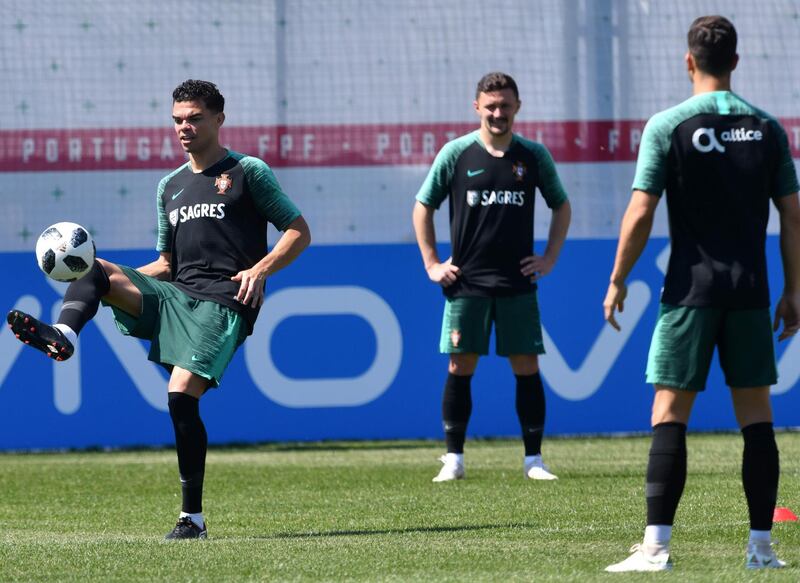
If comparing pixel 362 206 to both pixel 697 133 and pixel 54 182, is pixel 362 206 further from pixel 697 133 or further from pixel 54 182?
pixel 697 133

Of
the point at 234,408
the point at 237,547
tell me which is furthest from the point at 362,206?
the point at 237,547

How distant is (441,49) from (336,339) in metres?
2.11

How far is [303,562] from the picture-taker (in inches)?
204

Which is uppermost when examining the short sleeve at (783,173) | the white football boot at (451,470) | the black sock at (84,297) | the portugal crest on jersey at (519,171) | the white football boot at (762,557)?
the short sleeve at (783,173)

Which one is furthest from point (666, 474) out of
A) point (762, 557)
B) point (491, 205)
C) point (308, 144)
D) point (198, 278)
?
point (308, 144)

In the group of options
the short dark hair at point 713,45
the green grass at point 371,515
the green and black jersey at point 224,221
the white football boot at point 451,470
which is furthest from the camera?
the white football boot at point 451,470

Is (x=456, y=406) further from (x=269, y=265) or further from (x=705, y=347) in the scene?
(x=705, y=347)

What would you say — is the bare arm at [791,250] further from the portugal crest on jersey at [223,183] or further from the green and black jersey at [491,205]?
the green and black jersey at [491,205]

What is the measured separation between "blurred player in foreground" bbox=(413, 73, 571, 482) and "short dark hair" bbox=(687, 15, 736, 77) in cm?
335

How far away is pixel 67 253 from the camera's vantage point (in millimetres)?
6055

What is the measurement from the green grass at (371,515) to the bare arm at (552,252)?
3.63 ft

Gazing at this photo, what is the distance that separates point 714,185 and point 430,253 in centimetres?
366

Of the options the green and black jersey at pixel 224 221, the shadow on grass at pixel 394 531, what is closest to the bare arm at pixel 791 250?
the shadow on grass at pixel 394 531

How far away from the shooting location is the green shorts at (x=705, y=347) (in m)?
4.73
